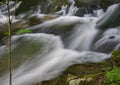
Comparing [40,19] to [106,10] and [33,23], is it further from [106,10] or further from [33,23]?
[106,10]

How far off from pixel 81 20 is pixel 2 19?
12.5 ft

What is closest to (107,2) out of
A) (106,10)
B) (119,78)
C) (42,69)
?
(106,10)

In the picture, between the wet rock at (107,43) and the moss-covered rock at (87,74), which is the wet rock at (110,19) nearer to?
the wet rock at (107,43)

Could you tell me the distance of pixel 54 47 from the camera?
7434 millimetres

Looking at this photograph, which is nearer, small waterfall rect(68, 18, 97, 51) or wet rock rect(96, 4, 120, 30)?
small waterfall rect(68, 18, 97, 51)

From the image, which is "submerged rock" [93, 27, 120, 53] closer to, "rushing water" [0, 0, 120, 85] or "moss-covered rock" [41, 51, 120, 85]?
"rushing water" [0, 0, 120, 85]

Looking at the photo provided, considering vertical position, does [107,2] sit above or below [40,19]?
above

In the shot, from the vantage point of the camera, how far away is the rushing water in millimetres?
5777

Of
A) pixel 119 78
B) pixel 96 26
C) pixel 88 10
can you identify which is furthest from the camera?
pixel 88 10

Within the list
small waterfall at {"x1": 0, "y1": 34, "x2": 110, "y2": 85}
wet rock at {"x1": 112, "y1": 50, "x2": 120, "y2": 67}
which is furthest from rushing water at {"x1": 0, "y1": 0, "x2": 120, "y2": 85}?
wet rock at {"x1": 112, "y1": 50, "x2": 120, "y2": 67}

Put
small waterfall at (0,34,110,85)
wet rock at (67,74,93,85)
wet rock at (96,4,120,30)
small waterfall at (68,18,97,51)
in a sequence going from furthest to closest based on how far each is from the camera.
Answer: wet rock at (96,4,120,30), small waterfall at (68,18,97,51), small waterfall at (0,34,110,85), wet rock at (67,74,93,85)

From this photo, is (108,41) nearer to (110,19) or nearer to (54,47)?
(54,47)

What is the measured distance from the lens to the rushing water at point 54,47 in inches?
227

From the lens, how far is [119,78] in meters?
3.79
